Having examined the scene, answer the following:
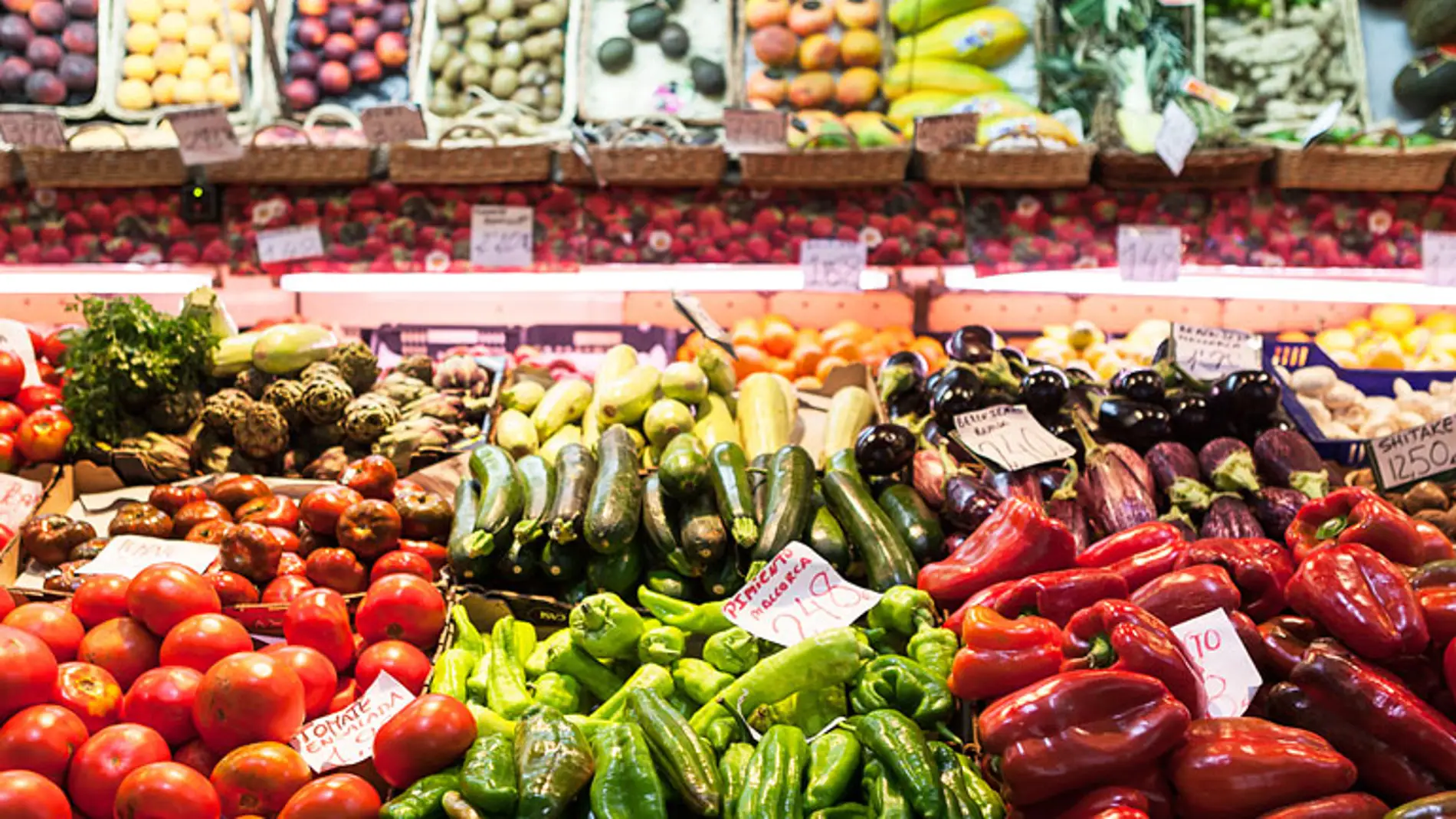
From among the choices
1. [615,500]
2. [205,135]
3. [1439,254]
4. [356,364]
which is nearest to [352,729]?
[615,500]

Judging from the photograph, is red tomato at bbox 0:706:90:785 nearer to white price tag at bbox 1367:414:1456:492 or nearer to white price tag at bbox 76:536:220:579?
white price tag at bbox 76:536:220:579

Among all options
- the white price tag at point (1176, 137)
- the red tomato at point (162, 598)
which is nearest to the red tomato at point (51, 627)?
the red tomato at point (162, 598)

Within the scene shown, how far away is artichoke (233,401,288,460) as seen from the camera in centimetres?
318

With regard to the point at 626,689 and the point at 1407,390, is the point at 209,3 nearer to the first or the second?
the point at 626,689

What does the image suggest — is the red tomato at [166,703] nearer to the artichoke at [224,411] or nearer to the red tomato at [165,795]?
the red tomato at [165,795]

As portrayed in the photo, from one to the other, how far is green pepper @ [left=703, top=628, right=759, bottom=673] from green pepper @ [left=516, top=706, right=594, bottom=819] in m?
0.41

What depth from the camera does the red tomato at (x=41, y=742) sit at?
1859 mm

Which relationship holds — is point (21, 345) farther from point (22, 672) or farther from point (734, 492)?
point (734, 492)

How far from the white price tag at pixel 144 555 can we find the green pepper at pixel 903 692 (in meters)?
1.55

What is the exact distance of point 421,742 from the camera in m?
1.88

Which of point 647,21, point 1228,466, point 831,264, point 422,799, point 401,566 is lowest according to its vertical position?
point 422,799

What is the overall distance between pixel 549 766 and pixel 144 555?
135 centimetres

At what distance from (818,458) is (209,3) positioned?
11.8 ft

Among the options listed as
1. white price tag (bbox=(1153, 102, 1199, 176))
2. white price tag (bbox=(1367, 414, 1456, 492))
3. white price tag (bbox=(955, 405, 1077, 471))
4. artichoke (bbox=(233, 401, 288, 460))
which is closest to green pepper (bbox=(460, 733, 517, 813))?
white price tag (bbox=(955, 405, 1077, 471))
